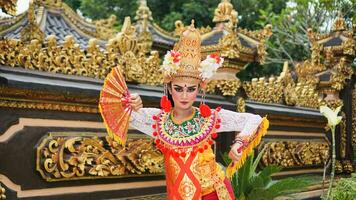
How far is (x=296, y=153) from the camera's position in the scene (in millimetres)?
7039

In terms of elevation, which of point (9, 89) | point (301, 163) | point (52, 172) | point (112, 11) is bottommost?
point (301, 163)

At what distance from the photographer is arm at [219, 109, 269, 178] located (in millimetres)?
3037

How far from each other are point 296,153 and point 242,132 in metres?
4.18

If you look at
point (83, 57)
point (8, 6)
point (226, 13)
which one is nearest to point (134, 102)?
point (8, 6)

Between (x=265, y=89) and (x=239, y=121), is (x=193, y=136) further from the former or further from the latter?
(x=265, y=89)

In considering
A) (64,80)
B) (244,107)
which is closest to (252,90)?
(244,107)

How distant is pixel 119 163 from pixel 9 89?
1.21m

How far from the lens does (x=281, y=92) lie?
6.94 metres

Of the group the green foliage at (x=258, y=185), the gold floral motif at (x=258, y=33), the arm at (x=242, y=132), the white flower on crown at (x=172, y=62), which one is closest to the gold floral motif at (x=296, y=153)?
the gold floral motif at (x=258, y=33)

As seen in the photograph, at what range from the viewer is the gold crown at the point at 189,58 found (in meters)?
3.11

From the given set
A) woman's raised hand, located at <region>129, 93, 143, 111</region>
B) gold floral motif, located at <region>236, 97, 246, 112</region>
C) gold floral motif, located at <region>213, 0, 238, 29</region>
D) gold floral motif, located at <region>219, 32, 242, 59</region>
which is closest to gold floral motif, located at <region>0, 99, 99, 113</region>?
woman's raised hand, located at <region>129, 93, 143, 111</region>

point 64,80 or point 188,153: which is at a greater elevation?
point 64,80

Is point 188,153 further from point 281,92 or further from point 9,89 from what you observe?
point 281,92

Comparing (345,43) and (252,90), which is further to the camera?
(345,43)
